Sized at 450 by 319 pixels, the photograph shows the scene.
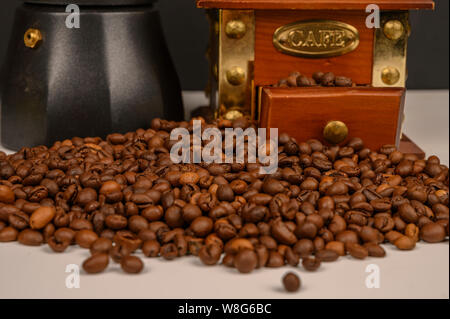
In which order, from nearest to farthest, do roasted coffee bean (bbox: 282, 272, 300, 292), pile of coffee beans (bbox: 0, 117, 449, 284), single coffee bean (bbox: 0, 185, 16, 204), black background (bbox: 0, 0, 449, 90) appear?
roasted coffee bean (bbox: 282, 272, 300, 292), pile of coffee beans (bbox: 0, 117, 449, 284), single coffee bean (bbox: 0, 185, 16, 204), black background (bbox: 0, 0, 449, 90)

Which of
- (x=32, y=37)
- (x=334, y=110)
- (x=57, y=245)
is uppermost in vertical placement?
(x=32, y=37)

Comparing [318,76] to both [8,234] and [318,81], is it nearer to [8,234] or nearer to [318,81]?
[318,81]

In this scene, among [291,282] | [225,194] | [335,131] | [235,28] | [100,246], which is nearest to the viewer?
[291,282]

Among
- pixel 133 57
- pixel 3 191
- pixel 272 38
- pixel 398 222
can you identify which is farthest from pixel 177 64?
pixel 398 222

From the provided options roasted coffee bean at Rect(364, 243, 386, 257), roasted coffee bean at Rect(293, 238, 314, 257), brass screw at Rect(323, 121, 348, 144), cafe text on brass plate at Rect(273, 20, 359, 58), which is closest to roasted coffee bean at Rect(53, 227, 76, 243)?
roasted coffee bean at Rect(293, 238, 314, 257)

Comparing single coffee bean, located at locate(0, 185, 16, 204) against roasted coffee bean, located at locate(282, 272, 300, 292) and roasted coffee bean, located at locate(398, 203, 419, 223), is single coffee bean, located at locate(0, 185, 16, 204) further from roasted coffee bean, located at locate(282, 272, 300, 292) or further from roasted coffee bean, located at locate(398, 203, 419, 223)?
roasted coffee bean, located at locate(398, 203, 419, 223)

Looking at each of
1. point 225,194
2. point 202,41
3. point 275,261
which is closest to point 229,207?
point 225,194

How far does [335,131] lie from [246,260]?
0.50m

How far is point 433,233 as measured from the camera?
1010 millimetres

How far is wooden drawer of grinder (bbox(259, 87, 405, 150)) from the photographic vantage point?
51.6 inches

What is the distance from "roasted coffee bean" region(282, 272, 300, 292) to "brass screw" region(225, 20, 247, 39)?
71 centimetres

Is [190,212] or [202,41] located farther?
[202,41]

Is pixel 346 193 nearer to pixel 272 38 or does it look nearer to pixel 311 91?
pixel 311 91

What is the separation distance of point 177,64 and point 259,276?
1.35 meters
